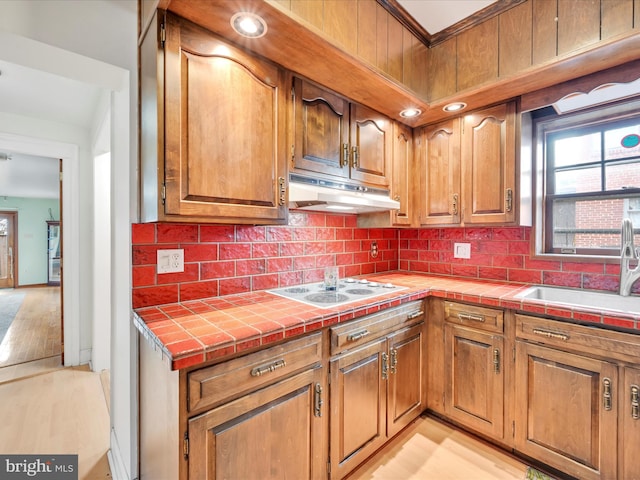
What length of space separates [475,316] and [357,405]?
0.87 meters

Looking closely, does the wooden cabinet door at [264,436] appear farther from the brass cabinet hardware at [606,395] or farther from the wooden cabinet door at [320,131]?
the brass cabinet hardware at [606,395]

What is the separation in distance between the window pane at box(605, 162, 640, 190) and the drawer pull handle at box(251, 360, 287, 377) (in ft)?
7.44

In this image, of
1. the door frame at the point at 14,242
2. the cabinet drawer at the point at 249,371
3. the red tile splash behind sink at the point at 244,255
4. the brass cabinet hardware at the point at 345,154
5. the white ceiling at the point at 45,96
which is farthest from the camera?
the door frame at the point at 14,242

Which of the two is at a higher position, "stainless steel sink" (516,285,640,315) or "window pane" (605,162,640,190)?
"window pane" (605,162,640,190)

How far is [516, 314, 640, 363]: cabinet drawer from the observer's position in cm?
132

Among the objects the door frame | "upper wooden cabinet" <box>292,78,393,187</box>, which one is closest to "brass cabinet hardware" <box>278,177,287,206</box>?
"upper wooden cabinet" <box>292,78,393,187</box>

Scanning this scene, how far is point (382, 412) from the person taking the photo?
1667 millimetres

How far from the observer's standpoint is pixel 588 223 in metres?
1.97

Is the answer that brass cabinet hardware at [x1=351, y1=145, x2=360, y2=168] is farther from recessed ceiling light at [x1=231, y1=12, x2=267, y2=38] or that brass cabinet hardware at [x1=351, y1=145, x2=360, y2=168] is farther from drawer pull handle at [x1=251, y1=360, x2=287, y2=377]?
drawer pull handle at [x1=251, y1=360, x2=287, y2=377]

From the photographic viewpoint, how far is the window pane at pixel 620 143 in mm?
1818

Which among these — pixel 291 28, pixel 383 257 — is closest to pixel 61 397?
pixel 383 257

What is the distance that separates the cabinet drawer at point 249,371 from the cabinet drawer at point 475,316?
101 centimetres

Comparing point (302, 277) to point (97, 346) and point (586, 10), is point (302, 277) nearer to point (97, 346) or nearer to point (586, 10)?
point (586, 10)

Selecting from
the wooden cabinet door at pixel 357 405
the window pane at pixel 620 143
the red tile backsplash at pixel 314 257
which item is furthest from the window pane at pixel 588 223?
the wooden cabinet door at pixel 357 405
